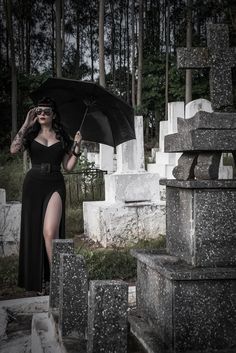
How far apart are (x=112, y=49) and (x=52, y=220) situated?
113 ft

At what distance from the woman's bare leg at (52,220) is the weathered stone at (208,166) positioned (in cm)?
196

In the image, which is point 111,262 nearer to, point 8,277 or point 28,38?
point 8,277

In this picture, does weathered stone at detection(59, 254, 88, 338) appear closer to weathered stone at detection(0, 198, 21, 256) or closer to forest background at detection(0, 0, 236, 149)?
weathered stone at detection(0, 198, 21, 256)

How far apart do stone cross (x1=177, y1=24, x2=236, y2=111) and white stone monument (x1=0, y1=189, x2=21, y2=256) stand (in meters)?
4.98

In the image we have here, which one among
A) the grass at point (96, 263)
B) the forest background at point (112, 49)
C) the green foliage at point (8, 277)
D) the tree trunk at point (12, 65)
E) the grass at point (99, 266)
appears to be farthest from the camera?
the forest background at point (112, 49)

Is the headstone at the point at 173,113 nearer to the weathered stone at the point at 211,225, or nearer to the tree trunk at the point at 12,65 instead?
the weathered stone at the point at 211,225

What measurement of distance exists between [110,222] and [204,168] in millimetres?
4891

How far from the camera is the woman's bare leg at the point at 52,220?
15.9 feet

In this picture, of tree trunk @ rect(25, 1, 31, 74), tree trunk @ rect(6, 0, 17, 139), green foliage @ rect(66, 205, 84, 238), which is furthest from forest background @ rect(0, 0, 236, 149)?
green foliage @ rect(66, 205, 84, 238)

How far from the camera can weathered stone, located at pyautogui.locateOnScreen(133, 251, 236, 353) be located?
10.1 ft

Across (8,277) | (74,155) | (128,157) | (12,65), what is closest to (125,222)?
(128,157)

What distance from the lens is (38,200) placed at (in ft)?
16.1

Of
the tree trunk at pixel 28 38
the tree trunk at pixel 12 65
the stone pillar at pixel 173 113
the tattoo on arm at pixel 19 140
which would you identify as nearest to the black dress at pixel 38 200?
the tattoo on arm at pixel 19 140

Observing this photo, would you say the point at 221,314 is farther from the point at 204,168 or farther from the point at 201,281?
the point at 204,168
